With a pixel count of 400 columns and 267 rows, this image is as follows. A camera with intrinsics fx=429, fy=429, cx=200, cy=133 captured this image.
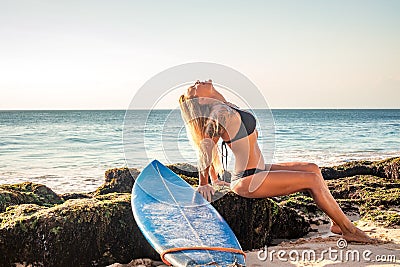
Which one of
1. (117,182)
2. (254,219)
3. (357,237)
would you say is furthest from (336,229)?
(117,182)

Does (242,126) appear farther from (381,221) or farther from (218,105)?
(381,221)

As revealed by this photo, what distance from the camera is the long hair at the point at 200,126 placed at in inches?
163

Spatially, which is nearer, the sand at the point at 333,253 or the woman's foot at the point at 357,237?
the sand at the point at 333,253

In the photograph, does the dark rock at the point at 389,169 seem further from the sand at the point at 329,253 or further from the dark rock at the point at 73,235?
the dark rock at the point at 73,235

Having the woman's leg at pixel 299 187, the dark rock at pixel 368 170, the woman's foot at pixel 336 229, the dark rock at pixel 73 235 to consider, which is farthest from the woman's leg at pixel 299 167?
the dark rock at pixel 368 170

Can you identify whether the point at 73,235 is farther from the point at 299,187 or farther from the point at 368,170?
the point at 368,170

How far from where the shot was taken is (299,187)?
4.35 metres

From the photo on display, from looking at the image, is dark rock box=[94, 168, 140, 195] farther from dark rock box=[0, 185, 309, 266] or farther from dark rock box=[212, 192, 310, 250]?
dark rock box=[212, 192, 310, 250]

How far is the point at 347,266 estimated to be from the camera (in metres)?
3.67

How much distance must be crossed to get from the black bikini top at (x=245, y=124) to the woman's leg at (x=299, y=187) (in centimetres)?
42

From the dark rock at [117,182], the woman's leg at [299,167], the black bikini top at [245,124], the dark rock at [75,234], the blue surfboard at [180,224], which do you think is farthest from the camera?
the dark rock at [117,182]

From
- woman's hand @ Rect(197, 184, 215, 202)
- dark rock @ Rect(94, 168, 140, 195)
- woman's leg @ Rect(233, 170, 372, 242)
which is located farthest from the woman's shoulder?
dark rock @ Rect(94, 168, 140, 195)

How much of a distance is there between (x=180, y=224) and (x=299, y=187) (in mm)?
1295

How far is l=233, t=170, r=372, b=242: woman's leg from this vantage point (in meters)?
4.27
